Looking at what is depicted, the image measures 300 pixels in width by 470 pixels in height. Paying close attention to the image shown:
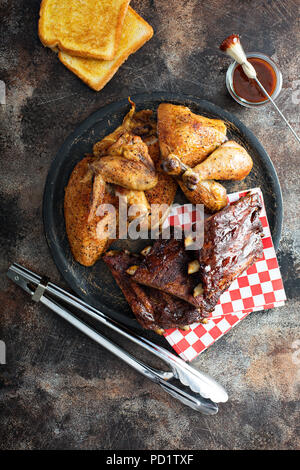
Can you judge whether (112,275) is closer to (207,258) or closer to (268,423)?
(207,258)

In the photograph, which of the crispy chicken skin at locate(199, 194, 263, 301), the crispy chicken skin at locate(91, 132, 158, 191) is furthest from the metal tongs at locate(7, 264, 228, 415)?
the crispy chicken skin at locate(91, 132, 158, 191)

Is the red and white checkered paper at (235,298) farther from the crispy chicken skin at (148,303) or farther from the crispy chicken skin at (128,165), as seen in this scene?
the crispy chicken skin at (128,165)

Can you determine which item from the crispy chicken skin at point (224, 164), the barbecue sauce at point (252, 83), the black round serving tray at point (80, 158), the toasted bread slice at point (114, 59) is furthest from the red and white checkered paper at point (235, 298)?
the toasted bread slice at point (114, 59)

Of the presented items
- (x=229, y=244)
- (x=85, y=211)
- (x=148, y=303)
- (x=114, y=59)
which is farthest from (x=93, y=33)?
(x=148, y=303)

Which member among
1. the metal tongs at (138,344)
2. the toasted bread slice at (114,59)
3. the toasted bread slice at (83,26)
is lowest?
the metal tongs at (138,344)

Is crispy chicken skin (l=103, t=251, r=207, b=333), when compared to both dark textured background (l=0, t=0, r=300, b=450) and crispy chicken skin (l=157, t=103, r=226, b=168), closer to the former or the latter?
dark textured background (l=0, t=0, r=300, b=450)
